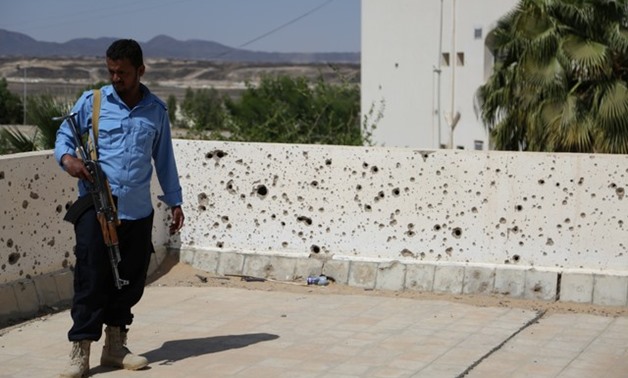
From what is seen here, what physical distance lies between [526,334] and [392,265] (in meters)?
1.97

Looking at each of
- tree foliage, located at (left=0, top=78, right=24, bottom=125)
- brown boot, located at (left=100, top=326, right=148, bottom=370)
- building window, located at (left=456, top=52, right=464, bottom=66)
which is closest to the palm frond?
brown boot, located at (left=100, top=326, right=148, bottom=370)

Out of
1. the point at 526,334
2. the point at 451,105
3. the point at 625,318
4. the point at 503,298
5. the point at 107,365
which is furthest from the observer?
the point at 451,105

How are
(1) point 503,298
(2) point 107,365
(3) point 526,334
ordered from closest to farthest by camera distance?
(2) point 107,365, (3) point 526,334, (1) point 503,298

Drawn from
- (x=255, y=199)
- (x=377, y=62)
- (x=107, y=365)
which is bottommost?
(x=107, y=365)

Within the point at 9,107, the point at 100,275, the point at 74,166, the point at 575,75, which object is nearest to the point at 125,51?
the point at 74,166

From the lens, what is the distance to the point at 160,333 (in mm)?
9219

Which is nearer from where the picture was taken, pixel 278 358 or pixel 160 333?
pixel 278 358

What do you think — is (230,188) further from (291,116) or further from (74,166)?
(291,116)

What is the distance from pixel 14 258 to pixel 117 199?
96.2 inches

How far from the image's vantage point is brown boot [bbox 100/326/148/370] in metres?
8.02

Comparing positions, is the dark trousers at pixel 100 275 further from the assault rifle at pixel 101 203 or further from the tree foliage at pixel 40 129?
the tree foliage at pixel 40 129

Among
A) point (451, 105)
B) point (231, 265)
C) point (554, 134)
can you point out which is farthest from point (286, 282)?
point (451, 105)

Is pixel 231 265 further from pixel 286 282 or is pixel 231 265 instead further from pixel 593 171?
pixel 593 171

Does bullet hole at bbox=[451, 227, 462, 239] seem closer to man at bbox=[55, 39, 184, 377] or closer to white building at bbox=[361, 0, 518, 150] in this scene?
man at bbox=[55, 39, 184, 377]
